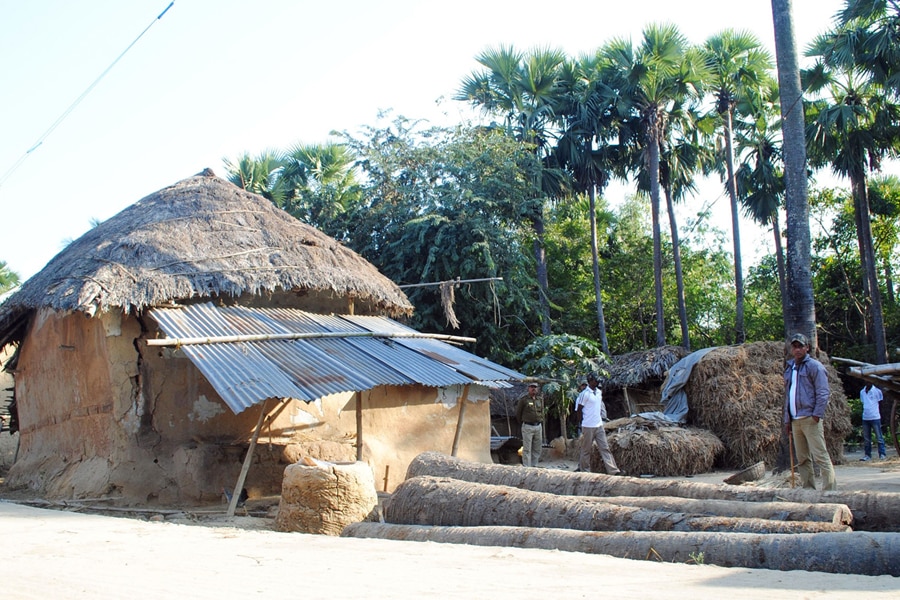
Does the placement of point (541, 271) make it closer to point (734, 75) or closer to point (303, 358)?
point (734, 75)

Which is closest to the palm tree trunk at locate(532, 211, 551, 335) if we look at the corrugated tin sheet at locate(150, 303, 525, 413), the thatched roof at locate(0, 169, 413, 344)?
the thatched roof at locate(0, 169, 413, 344)

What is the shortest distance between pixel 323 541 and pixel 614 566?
2419mm

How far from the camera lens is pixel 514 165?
20641mm

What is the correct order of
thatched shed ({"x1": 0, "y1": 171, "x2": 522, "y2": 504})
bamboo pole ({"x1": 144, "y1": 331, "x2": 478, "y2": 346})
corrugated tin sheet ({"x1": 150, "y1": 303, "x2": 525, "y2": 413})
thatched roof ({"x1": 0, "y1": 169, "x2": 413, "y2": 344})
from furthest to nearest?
thatched roof ({"x1": 0, "y1": 169, "x2": 413, "y2": 344}), thatched shed ({"x1": 0, "y1": 171, "x2": 522, "y2": 504}), bamboo pole ({"x1": 144, "y1": 331, "x2": 478, "y2": 346}), corrugated tin sheet ({"x1": 150, "y1": 303, "x2": 525, "y2": 413})

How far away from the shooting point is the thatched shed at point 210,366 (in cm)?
945

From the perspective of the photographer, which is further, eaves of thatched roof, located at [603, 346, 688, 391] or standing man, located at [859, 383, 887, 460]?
eaves of thatched roof, located at [603, 346, 688, 391]

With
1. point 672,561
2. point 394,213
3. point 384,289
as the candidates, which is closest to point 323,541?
point 672,561

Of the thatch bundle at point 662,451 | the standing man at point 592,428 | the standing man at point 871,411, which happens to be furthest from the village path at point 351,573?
the standing man at point 871,411

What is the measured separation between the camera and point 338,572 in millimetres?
4809

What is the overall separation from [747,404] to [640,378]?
4.68 metres

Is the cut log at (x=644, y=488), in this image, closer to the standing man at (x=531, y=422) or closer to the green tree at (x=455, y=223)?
the standing man at (x=531, y=422)

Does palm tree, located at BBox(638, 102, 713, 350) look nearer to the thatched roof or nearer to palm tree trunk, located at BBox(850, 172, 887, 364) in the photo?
palm tree trunk, located at BBox(850, 172, 887, 364)

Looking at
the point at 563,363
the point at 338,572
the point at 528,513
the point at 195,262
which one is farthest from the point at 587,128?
the point at 338,572

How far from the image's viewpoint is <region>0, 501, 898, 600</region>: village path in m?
4.23
